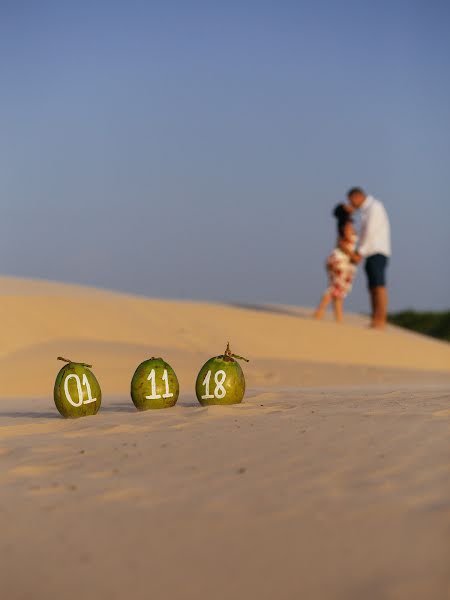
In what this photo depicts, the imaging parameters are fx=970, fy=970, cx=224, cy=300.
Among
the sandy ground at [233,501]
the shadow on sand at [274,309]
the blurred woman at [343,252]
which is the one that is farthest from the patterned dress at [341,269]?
the sandy ground at [233,501]

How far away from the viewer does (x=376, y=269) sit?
622 inches

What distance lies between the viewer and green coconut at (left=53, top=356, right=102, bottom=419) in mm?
7109

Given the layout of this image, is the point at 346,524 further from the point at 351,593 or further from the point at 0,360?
the point at 0,360

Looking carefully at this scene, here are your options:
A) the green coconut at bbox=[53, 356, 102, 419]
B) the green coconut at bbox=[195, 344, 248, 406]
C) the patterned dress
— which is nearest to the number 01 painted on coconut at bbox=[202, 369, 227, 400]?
the green coconut at bbox=[195, 344, 248, 406]

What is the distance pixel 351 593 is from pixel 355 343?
12.7 m

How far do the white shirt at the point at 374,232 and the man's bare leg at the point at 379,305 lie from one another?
2.08ft

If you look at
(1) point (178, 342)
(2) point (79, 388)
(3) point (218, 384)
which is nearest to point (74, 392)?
(2) point (79, 388)

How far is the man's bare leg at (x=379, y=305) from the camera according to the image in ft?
52.4

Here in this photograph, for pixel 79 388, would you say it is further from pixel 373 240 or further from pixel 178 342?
pixel 373 240

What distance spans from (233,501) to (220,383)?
3295 mm

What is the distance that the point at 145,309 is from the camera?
52.4 ft

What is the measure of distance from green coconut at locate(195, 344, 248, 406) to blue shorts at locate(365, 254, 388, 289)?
29.3 feet

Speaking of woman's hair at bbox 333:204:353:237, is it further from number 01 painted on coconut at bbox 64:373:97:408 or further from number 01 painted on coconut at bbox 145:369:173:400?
number 01 painted on coconut at bbox 64:373:97:408

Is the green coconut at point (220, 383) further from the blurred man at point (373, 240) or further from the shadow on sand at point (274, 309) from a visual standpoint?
the shadow on sand at point (274, 309)
